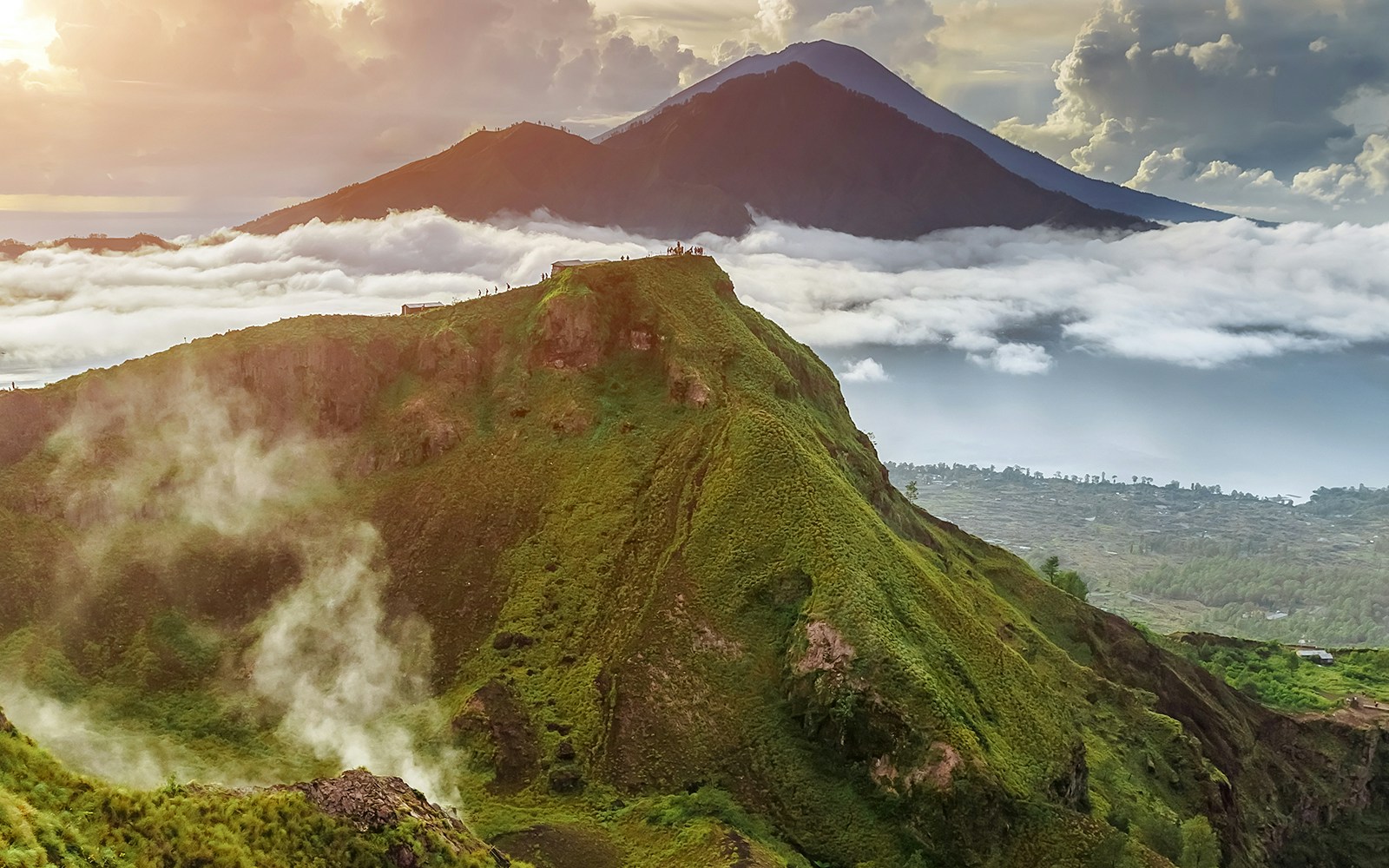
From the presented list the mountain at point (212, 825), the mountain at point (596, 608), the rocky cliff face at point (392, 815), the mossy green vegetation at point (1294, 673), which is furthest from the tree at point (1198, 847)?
the mossy green vegetation at point (1294, 673)

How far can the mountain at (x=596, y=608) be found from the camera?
57.2m

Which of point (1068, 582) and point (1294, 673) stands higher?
point (1068, 582)

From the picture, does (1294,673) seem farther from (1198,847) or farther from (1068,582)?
(1198,847)

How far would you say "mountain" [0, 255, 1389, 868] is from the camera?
57.2 meters

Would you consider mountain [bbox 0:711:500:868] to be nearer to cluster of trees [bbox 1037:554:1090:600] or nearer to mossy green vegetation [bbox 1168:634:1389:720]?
cluster of trees [bbox 1037:554:1090:600]

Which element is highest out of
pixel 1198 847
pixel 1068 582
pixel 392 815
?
pixel 392 815

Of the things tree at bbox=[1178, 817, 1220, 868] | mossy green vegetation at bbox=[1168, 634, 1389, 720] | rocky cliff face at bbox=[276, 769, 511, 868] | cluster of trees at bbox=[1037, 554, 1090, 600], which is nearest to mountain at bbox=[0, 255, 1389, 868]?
tree at bbox=[1178, 817, 1220, 868]


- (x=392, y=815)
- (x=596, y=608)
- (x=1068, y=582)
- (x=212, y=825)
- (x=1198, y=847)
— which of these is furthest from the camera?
(x=1068, y=582)

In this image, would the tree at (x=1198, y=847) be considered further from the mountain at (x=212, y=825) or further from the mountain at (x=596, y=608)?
the mountain at (x=212, y=825)

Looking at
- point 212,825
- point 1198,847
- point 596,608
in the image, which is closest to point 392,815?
point 212,825

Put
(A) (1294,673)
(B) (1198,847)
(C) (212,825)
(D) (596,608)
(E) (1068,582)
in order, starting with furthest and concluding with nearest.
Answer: (A) (1294,673) < (E) (1068,582) < (D) (596,608) < (B) (1198,847) < (C) (212,825)

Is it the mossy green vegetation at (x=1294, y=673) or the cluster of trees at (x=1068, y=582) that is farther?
the cluster of trees at (x=1068, y=582)

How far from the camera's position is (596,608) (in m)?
68.3

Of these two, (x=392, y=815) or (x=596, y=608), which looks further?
(x=596, y=608)
